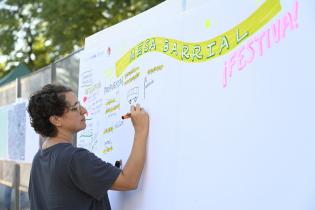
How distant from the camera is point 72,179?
2879 mm

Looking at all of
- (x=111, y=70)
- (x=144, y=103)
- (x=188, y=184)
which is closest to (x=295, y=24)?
(x=188, y=184)

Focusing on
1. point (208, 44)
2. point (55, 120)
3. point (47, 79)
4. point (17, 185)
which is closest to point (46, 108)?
point (55, 120)

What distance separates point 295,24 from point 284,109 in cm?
31

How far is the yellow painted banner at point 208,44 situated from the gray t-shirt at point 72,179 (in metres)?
0.68

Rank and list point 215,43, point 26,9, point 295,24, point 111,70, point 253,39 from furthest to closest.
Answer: point 26,9, point 111,70, point 215,43, point 253,39, point 295,24

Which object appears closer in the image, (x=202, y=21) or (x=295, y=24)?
(x=295, y=24)

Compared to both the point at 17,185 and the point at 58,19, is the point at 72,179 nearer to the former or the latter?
the point at 17,185

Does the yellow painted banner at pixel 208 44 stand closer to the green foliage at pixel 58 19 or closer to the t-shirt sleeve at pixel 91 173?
the t-shirt sleeve at pixel 91 173

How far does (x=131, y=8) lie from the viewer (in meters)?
14.5

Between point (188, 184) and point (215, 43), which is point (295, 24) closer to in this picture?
point (215, 43)

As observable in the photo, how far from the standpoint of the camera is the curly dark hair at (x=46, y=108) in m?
3.12

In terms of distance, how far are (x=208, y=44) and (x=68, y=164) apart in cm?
99

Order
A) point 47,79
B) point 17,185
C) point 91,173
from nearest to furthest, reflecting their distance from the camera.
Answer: point 91,173 < point 47,79 < point 17,185

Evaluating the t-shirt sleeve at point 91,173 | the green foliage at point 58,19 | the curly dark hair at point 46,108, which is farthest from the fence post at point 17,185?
the green foliage at point 58,19
